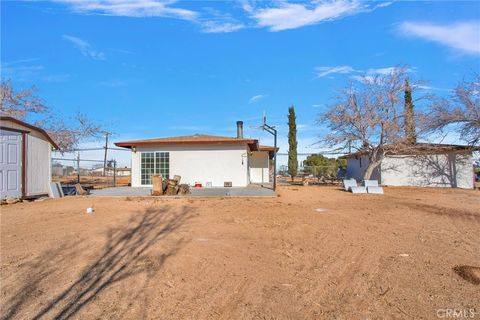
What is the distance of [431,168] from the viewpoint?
25.1m

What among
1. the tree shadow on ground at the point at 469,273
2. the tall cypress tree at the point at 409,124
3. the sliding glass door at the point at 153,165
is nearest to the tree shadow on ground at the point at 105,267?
the tree shadow on ground at the point at 469,273

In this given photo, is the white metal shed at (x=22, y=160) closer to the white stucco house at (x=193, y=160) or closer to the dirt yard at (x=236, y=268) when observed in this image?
the dirt yard at (x=236, y=268)

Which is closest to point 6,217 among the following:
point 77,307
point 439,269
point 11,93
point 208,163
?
point 77,307

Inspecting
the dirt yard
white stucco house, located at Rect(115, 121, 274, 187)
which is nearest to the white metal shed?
the dirt yard

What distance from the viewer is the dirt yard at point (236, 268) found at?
373 cm

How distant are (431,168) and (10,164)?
24.2m

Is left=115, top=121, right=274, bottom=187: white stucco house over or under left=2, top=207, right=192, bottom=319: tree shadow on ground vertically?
over

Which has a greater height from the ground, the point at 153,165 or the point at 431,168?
the point at 153,165

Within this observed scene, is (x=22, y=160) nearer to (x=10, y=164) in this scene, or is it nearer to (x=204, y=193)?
(x=10, y=164)

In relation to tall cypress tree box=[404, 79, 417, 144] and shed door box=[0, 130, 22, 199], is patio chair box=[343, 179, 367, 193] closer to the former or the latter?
tall cypress tree box=[404, 79, 417, 144]

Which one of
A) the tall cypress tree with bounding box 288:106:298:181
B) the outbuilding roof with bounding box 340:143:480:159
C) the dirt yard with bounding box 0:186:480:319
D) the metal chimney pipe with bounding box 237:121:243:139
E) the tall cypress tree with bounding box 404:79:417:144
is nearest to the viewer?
the dirt yard with bounding box 0:186:480:319

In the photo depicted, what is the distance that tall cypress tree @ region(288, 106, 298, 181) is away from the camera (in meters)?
34.0

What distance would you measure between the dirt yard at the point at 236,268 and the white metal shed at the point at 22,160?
507 cm

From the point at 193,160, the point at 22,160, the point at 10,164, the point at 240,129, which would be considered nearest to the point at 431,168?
the point at 240,129
